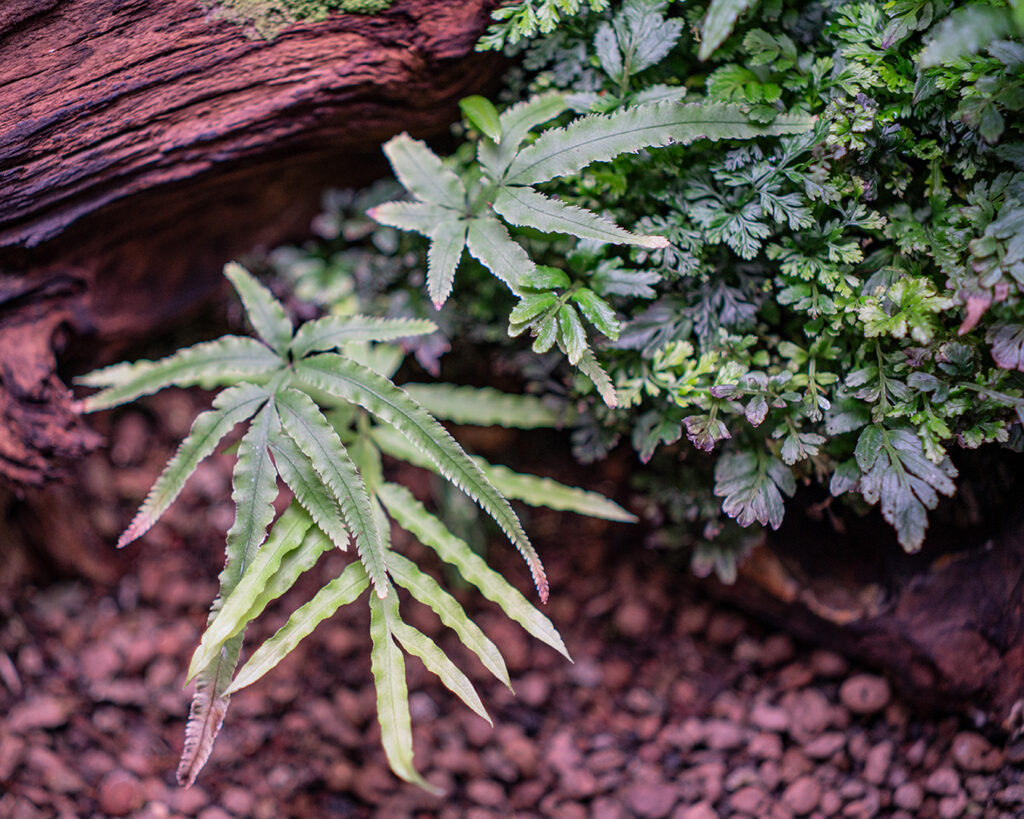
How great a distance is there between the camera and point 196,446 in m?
1.57

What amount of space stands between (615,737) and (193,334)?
1.96 metres

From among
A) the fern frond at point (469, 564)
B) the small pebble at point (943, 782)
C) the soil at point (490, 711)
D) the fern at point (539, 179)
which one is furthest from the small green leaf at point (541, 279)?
the small pebble at point (943, 782)

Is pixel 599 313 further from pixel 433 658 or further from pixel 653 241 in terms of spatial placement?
pixel 433 658

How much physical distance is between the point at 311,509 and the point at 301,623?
25 centimetres

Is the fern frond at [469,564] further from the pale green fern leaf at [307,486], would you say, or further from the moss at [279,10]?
the moss at [279,10]

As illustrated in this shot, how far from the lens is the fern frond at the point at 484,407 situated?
1946 mm

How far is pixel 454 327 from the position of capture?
6.60ft

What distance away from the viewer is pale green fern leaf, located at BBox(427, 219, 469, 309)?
1.52 metres

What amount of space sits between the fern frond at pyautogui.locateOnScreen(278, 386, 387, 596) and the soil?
814mm

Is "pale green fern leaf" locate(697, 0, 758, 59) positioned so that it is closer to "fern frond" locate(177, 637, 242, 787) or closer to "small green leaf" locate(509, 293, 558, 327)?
"small green leaf" locate(509, 293, 558, 327)

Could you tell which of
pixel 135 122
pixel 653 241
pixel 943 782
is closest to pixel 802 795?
pixel 943 782

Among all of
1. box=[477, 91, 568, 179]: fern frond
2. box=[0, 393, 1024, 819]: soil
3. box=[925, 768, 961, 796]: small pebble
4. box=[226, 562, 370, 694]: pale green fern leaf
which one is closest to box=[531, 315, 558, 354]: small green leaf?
box=[477, 91, 568, 179]: fern frond

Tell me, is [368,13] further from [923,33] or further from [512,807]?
[512,807]

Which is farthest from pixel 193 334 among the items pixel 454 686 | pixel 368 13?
pixel 454 686
